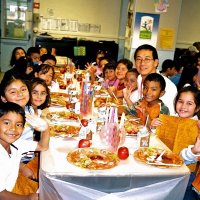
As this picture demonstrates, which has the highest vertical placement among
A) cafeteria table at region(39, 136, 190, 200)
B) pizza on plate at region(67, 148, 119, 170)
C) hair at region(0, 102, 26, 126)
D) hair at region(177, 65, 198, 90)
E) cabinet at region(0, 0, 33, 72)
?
cabinet at region(0, 0, 33, 72)

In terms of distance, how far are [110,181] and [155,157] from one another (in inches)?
13.9

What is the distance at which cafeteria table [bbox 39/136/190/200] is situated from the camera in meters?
1.62

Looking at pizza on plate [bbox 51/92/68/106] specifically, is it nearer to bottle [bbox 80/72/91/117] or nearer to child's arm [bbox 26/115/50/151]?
bottle [bbox 80/72/91/117]

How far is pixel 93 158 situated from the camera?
180 cm

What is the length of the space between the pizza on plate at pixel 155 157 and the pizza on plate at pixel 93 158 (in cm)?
17

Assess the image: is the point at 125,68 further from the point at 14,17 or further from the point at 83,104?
the point at 14,17

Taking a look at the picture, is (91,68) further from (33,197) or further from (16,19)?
(16,19)

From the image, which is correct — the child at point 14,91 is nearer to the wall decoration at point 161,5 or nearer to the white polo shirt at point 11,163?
the white polo shirt at point 11,163

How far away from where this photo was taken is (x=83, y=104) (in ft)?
9.15

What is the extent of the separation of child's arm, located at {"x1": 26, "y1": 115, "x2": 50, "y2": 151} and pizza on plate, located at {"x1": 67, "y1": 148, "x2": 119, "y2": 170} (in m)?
0.22

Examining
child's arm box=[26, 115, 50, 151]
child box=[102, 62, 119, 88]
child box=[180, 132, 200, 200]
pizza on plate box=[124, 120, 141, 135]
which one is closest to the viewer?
child's arm box=[26, 115, 50, 151]

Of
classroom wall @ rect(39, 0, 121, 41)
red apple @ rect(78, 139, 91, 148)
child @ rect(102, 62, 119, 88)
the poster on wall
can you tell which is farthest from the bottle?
classroom wall @ rect(39, 0, 121, 41)

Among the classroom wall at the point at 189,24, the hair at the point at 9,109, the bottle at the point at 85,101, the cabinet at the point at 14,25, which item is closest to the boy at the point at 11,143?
the hair at the point at 9,109

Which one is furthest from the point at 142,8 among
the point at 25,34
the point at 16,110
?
the point at 16,110
